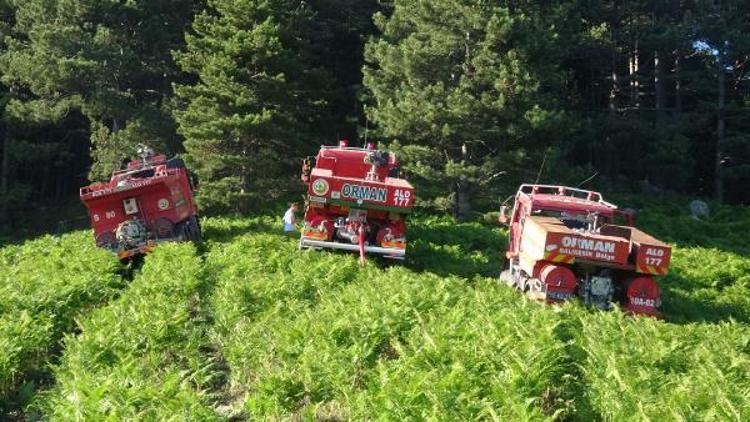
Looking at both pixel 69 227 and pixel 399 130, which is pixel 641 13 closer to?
pixel 399 130

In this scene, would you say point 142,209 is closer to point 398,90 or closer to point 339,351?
point 398,90

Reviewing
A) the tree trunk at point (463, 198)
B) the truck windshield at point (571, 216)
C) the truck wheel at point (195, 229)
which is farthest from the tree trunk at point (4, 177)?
the truck windshield at point (571, 216)

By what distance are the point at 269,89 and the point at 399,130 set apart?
5091 mm

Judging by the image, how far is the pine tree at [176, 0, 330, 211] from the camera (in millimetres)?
24500

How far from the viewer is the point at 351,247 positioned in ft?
48.7

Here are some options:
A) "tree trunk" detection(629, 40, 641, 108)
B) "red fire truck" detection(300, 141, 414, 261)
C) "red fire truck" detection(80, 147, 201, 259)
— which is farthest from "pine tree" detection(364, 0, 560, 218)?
"tree trunk" detection(629, 40, 641, 108)

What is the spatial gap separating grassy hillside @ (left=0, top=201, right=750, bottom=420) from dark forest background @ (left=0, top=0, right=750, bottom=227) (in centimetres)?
1137

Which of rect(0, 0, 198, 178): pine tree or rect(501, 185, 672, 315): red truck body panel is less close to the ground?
rect(0, 0, 198, 178): pine tree

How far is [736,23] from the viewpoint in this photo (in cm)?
3278

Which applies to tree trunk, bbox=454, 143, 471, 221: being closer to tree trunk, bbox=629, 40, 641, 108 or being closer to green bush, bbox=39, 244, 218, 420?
tree trunk, bbox=629, 40, 641, 108

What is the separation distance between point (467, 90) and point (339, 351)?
1842 cm

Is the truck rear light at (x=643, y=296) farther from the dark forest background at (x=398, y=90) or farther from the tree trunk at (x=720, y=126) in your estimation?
the tree trunk at (x=720, y=126)

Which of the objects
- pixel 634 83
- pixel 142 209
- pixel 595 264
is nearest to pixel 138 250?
pixel 142 209

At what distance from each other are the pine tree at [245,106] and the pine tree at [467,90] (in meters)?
3.57
